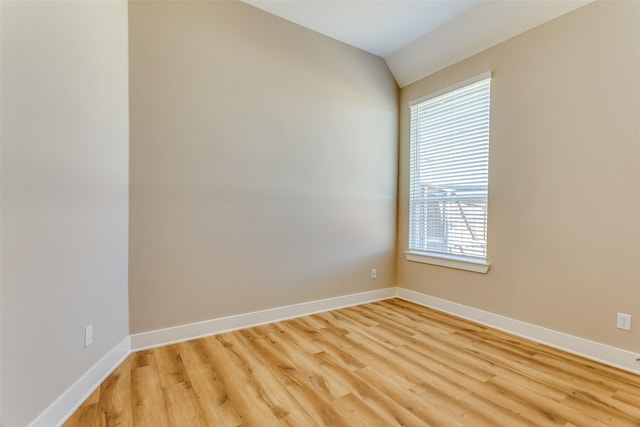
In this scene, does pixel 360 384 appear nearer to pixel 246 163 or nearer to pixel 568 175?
pixel 246 163

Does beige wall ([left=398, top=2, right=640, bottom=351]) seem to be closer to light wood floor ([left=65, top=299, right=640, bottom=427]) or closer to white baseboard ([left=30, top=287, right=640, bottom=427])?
white baseboard ([left=30, top=287, right=640, bottom=427])

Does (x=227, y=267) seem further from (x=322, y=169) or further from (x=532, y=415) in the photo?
(x=532, y=415)

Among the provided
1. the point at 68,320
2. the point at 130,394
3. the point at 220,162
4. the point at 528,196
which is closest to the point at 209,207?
the point at 220,162

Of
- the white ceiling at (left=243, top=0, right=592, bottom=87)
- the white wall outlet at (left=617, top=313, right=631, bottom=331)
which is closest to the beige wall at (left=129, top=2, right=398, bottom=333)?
the white ceiling at (left=243, top=0, right=592, bottom=87)

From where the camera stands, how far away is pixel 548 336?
7.95ft

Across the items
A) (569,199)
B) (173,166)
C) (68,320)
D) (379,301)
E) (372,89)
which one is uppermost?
(372,89)

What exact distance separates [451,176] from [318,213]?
1525 mm

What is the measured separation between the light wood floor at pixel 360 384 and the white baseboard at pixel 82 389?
0.05 metres

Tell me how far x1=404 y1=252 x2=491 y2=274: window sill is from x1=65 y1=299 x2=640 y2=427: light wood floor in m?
0.62

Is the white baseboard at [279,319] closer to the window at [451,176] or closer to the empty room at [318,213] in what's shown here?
the empty room at [318,213]

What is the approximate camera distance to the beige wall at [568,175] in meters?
2.07

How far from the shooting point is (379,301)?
142 inches

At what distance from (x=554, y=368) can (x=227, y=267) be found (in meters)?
2.63

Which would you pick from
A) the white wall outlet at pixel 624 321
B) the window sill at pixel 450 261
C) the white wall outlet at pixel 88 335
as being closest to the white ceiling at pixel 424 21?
the window sill at pixel 450 261
